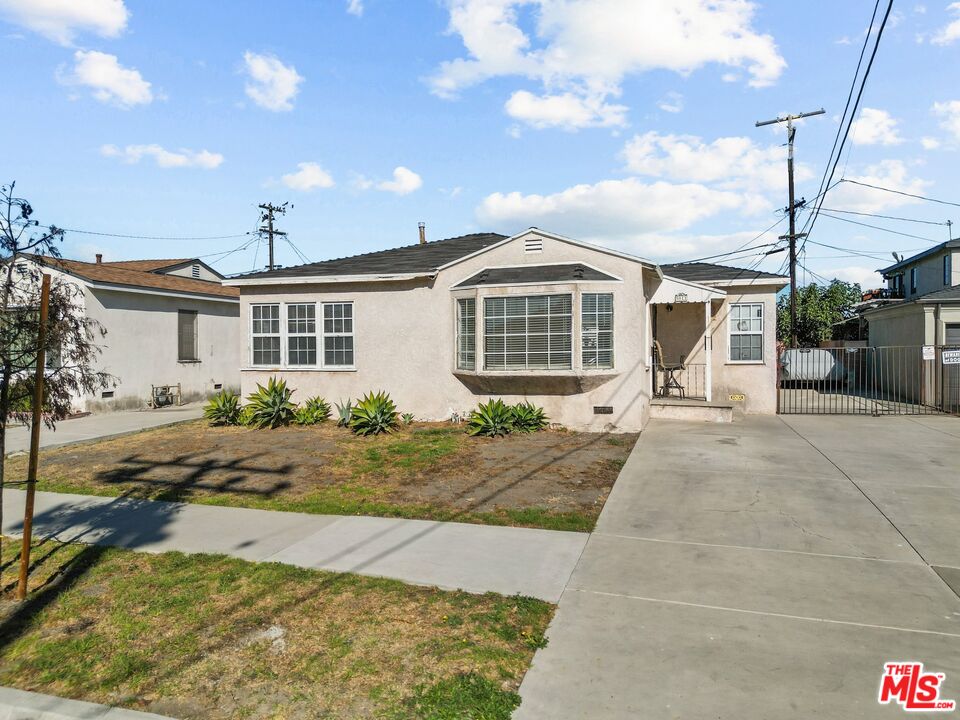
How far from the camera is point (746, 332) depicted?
1560 centimetres

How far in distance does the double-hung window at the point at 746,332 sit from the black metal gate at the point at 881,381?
4.58 ft

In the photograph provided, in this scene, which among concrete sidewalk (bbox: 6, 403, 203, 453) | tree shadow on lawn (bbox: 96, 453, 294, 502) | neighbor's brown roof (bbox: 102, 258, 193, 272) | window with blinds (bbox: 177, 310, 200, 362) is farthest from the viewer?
neighbor's brown roof (bbox: 102, 258, 193, 272)

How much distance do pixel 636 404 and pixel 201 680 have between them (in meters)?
10.5

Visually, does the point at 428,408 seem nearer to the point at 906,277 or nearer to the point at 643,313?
the point at 643,313

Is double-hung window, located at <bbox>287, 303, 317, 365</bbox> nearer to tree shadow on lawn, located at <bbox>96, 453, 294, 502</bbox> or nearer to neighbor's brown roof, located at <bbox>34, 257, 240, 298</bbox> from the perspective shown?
neighbor's brown roof, located at <bbox>34, 257, 240, 298</bbox>

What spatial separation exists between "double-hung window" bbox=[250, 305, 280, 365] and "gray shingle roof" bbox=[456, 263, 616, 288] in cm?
532

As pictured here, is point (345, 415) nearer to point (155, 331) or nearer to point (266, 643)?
point (155, 331)

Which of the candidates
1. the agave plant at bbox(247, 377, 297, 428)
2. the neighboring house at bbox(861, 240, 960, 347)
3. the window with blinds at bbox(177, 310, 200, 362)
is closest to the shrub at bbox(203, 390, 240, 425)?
the agave plant at bbox(247, 377, 297, 428)

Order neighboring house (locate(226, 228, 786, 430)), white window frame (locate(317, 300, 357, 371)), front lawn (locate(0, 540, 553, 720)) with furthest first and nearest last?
white window frame (locate(317, 300, 357, 371))
neighboring house (locate(226, 228, 786, 430))
front lawn (locate(0, 540, 553, 720))

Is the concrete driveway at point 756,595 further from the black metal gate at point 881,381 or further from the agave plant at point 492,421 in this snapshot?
the black metal gate at point 881,381

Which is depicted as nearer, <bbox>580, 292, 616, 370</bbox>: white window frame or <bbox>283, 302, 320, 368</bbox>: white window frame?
<bbox>580, 292, 616, 370</bbox>: white window frame

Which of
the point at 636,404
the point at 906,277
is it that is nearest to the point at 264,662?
the point at 636,404

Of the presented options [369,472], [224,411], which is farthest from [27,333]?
[224,411]

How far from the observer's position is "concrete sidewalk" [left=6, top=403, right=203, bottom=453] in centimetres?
1312
